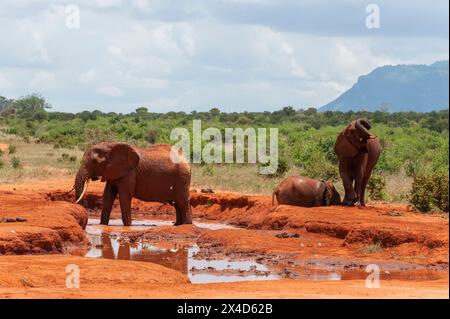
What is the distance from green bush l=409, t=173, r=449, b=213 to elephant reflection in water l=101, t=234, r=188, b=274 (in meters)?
6.94

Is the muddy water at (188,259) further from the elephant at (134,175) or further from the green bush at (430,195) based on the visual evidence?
the green bush at (430,195)

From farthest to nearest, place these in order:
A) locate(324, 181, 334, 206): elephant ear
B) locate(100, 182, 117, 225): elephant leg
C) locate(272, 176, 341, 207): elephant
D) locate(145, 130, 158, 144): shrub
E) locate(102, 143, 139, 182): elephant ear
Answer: locate(145, 130, 158, 144): shrub → locate(324, 181, 334, 206): elephant ear → locate(272, 176, 341, 207): elephant → locate(100, 182, 117, 225): elephant leg → locate(102, 143, 139, 182): elephant ear

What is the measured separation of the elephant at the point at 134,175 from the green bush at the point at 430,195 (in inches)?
211

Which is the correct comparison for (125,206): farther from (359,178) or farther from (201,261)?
(201,261)

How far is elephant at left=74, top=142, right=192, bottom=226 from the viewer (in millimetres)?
21438

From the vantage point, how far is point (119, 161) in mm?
21719

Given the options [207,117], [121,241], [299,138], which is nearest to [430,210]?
[121,241]

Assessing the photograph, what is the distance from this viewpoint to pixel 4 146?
47562mm

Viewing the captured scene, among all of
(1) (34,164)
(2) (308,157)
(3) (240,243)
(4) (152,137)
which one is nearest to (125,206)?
(3) (240,243)

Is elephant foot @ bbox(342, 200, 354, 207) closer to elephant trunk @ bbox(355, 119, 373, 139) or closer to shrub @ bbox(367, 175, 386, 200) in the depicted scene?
elephant trunk @ bbox(355, 119, 373, 139)

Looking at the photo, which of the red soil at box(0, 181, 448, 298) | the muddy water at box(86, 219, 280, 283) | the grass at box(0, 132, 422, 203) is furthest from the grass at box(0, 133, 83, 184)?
the muddy water at box(86, 219, 280, 283)

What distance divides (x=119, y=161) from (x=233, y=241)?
4862 millimetres

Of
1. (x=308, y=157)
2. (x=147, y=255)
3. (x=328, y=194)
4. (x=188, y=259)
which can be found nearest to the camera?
(x=188, y=259)

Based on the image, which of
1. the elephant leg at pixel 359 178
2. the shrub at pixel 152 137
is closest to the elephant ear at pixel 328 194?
the elephant leg at pixel 359 178
